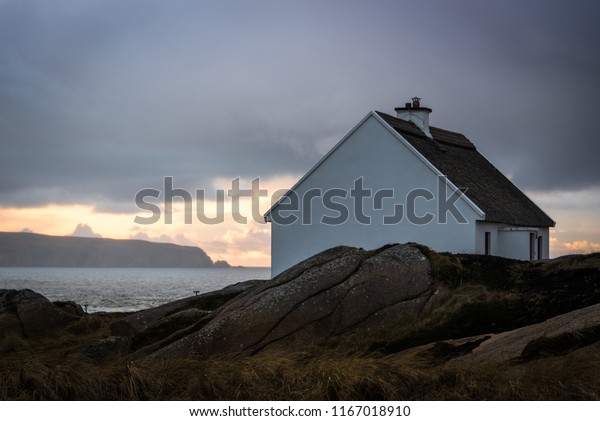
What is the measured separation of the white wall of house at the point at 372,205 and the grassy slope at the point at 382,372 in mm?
12531

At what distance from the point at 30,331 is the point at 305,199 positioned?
38.3 feet

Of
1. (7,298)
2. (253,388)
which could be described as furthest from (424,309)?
(7,298)

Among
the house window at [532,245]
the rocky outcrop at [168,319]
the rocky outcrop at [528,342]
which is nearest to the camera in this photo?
the rocky outcrop at [528,342]

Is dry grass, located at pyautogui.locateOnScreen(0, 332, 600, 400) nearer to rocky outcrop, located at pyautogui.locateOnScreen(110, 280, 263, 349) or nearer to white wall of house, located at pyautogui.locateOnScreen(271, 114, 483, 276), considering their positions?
rocky outcrop, located at pyautogui.locateOnScreen(110, 280, 263, 349)

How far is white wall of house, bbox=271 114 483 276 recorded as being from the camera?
2673 cm

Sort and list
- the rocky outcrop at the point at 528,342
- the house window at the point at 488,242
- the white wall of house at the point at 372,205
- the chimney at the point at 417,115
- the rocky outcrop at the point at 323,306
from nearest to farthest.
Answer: the rocky outcrop at the point at 528,342
the rocky outcrop at the point at 323,306
the white wall of house at the point at 372,205
the house window at the point at 488,242
the chimney at the point at 417,115

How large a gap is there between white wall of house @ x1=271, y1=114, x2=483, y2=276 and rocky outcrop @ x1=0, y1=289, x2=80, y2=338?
9400 millimetres

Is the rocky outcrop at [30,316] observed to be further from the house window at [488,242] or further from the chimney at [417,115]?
the chimney at [417,115]

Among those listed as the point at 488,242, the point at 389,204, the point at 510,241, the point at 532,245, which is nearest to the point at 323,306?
the point at 389,204

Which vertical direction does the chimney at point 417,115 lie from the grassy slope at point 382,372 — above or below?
above

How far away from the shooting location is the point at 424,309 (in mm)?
13906

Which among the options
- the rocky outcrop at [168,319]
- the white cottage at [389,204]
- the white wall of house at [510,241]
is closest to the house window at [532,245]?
the white cottage at [389,204]

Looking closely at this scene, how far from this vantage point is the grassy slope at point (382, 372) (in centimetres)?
→ 979

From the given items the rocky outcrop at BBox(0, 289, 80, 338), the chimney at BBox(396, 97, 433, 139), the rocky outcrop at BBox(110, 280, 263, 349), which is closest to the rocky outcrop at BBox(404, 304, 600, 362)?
the rocky outcrop at BBox(110, 280, 263, 349)
